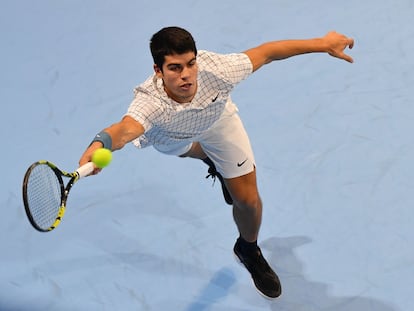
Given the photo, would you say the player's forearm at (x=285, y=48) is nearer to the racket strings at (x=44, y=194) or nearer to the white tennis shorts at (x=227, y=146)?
the white tennis shorts at (x=227, y=146)

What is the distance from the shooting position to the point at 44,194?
2.46 metres

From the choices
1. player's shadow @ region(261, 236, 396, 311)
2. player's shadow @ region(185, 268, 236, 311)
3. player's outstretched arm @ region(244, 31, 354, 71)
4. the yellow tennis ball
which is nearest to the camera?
the yellow tennis ball

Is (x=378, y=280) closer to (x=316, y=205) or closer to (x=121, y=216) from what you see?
(x=316, y=205)

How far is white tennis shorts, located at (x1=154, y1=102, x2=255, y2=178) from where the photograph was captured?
295 centimetres

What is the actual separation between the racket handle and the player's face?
523mm

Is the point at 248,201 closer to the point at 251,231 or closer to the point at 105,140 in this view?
the point at 251,231

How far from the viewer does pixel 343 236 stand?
3404 millimetres

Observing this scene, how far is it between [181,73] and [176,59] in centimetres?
5

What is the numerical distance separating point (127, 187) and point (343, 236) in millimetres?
1205

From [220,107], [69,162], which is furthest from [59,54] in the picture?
[220,107]

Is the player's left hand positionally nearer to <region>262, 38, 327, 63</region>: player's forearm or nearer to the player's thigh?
<region>262, 38, 327, 63</region>: player's forearm

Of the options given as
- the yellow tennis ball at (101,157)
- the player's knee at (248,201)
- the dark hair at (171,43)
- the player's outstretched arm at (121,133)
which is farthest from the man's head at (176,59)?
the player's knee at (248,201)

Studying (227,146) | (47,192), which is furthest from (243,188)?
(47,192)

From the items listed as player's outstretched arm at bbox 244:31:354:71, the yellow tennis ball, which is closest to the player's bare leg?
player's outstretched arm at bbox 244:31:354:71
